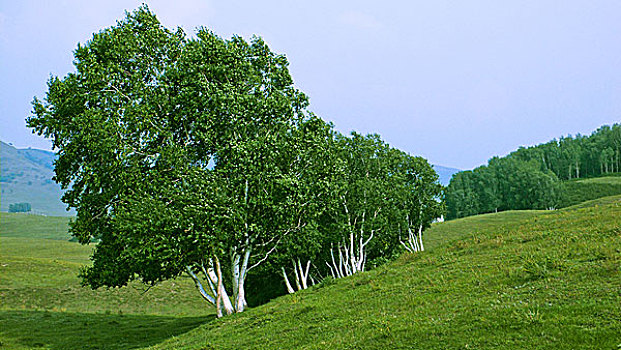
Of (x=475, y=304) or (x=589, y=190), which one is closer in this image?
(x=475, y=304)

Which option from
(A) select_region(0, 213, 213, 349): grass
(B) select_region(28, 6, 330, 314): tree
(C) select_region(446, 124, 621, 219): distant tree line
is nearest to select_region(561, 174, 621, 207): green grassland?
(C) select_region(446, 124, 621, 219): distant tree line

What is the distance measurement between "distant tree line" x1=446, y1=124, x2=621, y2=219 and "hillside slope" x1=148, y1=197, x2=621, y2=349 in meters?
128

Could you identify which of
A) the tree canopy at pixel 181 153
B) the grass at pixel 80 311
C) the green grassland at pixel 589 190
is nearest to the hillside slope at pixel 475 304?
the tree canopy at pixel 181 153

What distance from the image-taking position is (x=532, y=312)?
37.0ft

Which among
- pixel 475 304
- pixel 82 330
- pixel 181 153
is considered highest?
pixel 181 153

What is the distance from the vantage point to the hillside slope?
1038 cm

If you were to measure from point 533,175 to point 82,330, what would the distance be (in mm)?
145490

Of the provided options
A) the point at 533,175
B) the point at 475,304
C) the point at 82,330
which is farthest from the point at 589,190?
the point at 82,330

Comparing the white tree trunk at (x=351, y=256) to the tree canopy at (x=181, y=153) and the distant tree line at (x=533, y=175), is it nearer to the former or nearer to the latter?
the tree canopy at (x=181, y=153)

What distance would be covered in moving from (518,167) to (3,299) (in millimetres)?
156603

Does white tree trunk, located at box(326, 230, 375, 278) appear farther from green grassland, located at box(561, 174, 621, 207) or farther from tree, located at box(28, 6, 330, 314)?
green grassland, located at box(561, 174, 621, 207)

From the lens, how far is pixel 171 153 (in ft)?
85.8

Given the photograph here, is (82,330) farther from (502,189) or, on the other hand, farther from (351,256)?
(502,189)

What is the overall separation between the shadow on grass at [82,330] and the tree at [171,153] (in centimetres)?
434
